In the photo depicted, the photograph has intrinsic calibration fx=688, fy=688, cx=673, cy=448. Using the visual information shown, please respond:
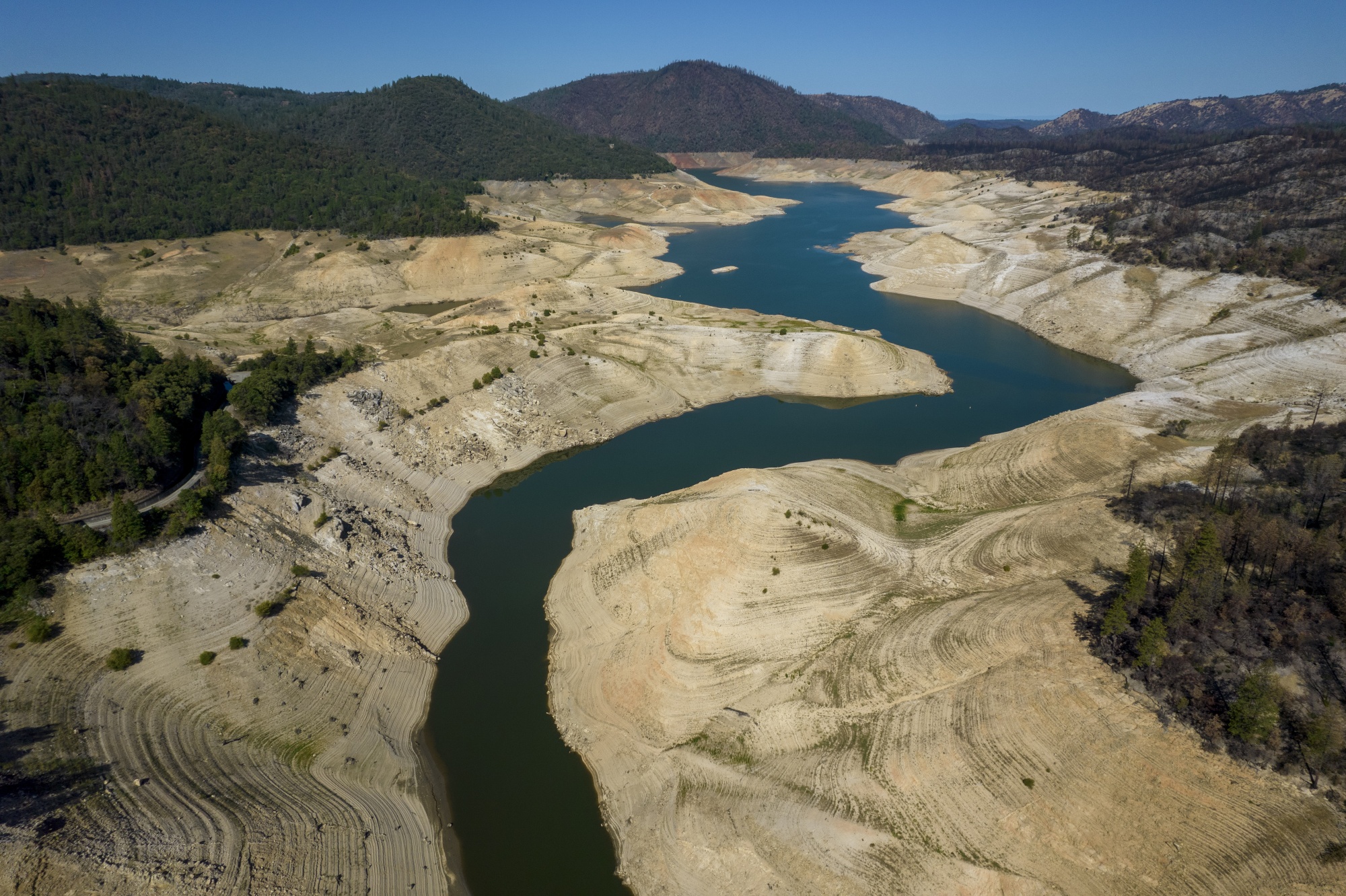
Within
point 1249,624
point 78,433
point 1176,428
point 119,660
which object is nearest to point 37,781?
point 119,660

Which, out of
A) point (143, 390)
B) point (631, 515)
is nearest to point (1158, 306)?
point (631, 515)

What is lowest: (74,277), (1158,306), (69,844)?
(69,844)

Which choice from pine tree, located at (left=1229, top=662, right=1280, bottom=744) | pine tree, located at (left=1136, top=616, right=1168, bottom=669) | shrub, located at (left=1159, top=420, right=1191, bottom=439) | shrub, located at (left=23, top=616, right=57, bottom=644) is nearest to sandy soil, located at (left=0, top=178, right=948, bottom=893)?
shrub, located at (left=23, top=616, right=57, bottom=644)

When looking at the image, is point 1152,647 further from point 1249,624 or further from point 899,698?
point 899,698

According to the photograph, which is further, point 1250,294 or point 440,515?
point 1250,294

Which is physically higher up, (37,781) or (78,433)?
(78,433)

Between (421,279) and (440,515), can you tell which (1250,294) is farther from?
(421,279)

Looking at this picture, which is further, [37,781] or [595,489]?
[595,489]
